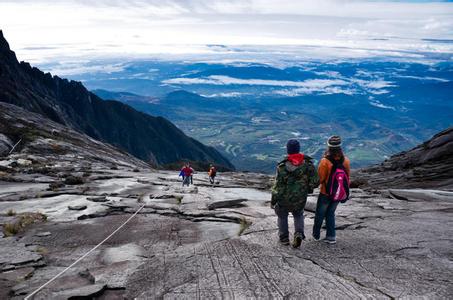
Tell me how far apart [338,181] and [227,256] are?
13.3 feet

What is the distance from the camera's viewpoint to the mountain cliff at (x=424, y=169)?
3966cm

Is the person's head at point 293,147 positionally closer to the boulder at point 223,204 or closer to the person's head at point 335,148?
the person's head at point 335,148

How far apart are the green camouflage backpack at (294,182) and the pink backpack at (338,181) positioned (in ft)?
1.52

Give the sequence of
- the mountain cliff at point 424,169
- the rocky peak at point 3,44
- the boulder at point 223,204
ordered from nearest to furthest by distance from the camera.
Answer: the boulder at point 223,204 → the mountain cliff at point 424,169 → the rocky peak at point 3,44

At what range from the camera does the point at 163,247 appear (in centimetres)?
1476

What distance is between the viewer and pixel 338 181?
42.4 ft

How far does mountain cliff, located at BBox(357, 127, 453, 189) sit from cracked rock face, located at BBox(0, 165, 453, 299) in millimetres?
19869

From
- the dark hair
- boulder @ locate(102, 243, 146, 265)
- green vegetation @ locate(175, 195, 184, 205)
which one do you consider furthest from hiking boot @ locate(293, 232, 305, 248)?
green vegetation @ locate(175, 195, 184, 205)

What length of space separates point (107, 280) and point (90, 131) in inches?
7758

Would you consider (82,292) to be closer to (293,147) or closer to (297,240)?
(297,240)

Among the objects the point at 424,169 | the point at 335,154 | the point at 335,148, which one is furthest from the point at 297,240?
the point at 424,169

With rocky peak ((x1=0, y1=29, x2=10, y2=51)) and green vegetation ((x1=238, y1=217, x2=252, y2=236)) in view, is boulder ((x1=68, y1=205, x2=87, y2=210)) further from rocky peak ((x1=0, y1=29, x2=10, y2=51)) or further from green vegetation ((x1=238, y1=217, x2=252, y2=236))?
rocky peak ((x1=0, y1=29, x2=10, y2=51))

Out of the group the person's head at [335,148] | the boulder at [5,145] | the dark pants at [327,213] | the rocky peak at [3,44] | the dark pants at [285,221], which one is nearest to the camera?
the person's head at [335,148]

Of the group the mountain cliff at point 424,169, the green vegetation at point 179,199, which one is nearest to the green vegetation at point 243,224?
the green vegetation at point 179,199
